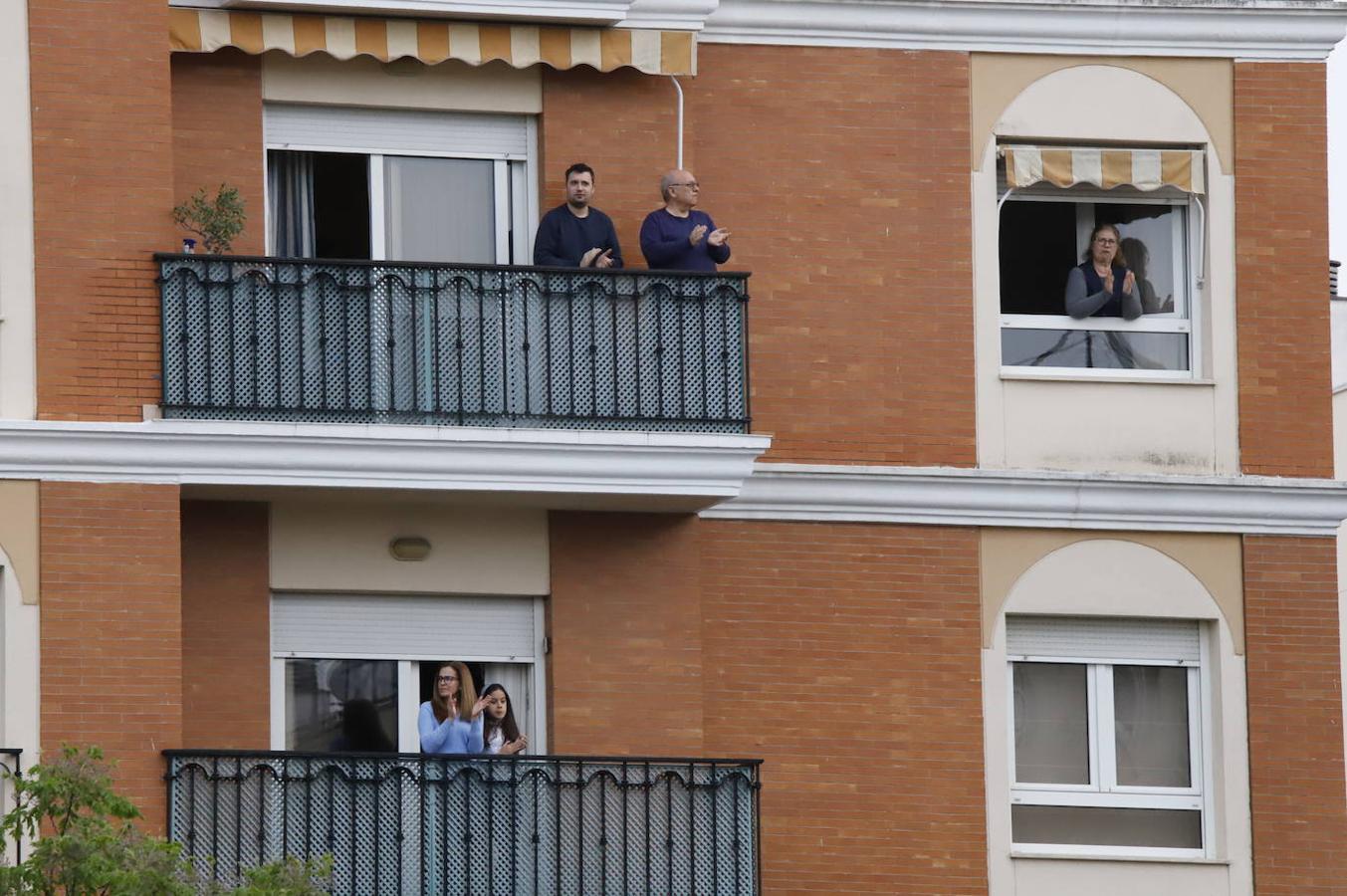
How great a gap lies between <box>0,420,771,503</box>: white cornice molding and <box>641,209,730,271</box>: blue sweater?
1.22m

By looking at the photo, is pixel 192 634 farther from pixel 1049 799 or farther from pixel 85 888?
pixel 1049 799

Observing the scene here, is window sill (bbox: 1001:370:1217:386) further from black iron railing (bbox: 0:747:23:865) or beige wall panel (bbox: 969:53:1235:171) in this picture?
black iron railing (bbox: 0:747:23:865)

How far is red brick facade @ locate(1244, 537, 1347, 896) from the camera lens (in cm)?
2508

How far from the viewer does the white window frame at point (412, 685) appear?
78.9ft

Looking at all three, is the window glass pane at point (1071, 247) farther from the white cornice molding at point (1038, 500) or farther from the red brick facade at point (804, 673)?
the red brick facade at point (804, 673)

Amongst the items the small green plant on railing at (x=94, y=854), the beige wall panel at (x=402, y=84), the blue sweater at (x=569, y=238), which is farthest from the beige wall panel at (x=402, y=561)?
the small green plant on railing at (x=94, y=854)

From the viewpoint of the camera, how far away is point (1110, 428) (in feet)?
83.6

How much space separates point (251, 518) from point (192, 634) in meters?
0.87

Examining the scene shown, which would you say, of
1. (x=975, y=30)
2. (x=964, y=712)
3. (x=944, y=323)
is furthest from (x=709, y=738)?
(x=975, y=30)

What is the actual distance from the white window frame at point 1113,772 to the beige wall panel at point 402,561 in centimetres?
354

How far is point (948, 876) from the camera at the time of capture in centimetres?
2462

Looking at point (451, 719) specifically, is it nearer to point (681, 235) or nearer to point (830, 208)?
point (681, 235)

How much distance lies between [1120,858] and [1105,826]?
336 mm

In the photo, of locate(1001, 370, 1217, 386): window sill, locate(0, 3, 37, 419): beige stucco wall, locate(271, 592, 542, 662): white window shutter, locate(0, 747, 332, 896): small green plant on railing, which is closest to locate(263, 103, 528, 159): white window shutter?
locate(0, 3, 37, 419): beige stucco wall
